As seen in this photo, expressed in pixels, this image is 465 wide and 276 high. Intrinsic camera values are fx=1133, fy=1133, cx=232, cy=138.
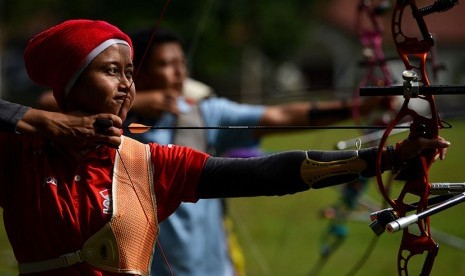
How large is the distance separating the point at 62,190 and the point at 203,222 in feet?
6.36

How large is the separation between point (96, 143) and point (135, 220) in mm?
227

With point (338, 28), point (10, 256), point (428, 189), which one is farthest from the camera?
point (338, 28)

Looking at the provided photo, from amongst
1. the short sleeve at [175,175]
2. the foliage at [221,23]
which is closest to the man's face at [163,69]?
the short sleeve at [175,175]

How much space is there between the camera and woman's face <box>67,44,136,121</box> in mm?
2986

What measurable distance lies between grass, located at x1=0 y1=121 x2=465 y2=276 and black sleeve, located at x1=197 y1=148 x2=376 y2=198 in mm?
3138

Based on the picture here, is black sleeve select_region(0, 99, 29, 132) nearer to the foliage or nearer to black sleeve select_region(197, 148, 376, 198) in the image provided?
black sleeve select_region(197, 148, 376, 198)

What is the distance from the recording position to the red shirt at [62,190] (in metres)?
2.89

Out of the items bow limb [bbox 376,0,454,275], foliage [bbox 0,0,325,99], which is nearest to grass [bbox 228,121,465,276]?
bow limb [bbox 376,0,454,275]

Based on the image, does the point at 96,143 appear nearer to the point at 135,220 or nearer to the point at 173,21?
the point at 135,220

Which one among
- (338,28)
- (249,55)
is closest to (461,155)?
(249,55)

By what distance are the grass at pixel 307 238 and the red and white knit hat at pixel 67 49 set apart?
3.21 meters

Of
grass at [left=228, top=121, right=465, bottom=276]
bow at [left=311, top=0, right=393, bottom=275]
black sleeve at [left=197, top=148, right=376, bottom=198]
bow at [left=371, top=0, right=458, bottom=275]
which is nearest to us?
bow at [left=371, top=0, right=458, bottom=275]

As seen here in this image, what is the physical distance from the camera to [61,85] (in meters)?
3.08

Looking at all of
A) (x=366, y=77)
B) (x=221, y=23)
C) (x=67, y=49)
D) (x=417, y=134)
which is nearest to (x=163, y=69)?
(x=366, y=77)
